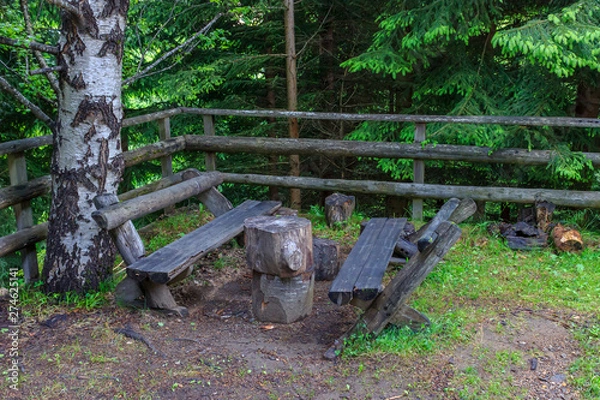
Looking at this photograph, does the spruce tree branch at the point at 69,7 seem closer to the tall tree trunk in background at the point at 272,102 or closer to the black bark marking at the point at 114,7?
the black bark marking at the point at 114,7

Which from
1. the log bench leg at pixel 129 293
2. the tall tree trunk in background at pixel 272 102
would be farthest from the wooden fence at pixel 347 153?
the tall tree trunk in background at pixel 272 102

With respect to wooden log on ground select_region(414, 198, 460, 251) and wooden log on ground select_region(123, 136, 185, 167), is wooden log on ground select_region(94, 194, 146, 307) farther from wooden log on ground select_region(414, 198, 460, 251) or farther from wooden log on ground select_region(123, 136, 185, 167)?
wooden log on ground select_region(414, 198, 460, 251)

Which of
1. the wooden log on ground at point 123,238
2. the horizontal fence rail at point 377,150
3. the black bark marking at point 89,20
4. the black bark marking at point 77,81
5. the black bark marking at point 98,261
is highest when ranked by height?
the black bark marking at point 89,20

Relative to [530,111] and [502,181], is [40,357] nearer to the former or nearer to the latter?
[530,111]

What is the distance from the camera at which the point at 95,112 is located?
4984 millimetres

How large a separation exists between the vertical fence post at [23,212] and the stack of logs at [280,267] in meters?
2.27

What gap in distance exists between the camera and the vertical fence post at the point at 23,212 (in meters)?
5.46

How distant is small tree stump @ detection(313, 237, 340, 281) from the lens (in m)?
5.72

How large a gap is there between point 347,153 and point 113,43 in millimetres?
3359

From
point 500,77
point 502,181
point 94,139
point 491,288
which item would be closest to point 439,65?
point 500,77

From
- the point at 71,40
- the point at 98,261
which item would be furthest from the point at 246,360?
the point at 71,40

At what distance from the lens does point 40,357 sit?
415cm

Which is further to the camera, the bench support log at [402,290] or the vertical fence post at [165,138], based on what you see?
the vertical fence post at [165,138]

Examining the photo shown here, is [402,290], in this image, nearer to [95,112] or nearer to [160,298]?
[160,298]
